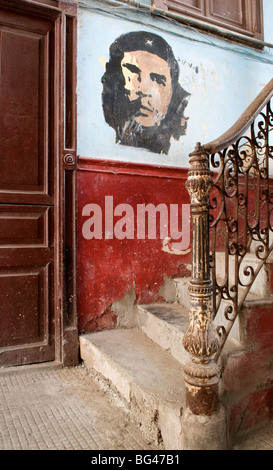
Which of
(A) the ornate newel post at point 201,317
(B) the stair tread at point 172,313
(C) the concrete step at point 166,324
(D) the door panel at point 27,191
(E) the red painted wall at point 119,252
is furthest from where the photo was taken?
(E) the red painted wall at point 119,252

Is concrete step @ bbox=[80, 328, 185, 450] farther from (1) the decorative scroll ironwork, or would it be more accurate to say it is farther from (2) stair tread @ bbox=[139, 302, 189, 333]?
(1) the decorative scroll ironwork

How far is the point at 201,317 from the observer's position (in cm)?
152

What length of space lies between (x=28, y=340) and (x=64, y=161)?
4.51 feet

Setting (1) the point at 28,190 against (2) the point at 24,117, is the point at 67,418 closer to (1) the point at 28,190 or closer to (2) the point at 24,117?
(1) the point at 28,190

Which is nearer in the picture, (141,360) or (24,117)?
(141,360)

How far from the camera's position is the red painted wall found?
2613 millimetres

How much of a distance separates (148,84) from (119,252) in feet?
4.93

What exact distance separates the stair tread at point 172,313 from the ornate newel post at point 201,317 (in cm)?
51

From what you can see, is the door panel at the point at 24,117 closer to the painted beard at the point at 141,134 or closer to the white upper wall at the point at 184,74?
the white upper wall at the point at 184,74

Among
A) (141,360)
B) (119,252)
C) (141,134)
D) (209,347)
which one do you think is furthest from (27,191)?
(209,347)

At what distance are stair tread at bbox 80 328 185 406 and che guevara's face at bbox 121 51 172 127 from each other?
180 centimetres

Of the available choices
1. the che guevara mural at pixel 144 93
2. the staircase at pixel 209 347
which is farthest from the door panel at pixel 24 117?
the staircase at pixel 209 347

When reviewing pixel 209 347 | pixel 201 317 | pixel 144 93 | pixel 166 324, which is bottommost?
pixel 166 324

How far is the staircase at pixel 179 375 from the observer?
1605 millimetres
